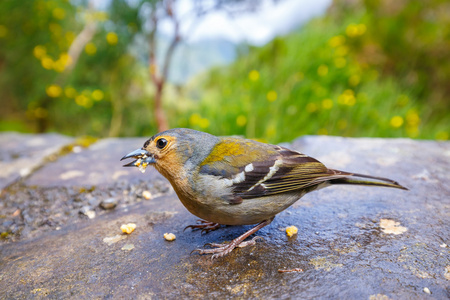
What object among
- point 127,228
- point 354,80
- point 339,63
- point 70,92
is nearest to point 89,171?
point 127,228

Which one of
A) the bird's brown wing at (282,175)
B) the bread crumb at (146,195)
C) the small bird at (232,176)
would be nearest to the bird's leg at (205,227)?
the small bird at (232,176)

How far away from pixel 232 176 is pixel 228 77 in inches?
217

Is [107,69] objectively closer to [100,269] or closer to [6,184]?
[6,184]

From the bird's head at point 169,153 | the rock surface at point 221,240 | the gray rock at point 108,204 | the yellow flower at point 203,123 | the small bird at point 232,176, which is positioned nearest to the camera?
the rock surface at point 221,240

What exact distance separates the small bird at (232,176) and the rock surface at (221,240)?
8.4 inches

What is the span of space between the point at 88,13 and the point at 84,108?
184 cm

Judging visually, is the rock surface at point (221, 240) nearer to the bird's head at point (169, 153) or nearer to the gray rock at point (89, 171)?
the gray rock at point (89, 171)

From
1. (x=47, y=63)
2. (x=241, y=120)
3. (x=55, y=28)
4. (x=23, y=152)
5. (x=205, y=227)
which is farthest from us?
(x=55, y=28)

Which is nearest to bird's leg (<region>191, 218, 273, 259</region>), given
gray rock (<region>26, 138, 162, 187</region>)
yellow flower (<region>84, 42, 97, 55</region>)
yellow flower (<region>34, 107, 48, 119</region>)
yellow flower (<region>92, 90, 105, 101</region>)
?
gray rock (<region>26, 138, 162, 187</region>)

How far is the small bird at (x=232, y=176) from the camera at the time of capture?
2.01 m

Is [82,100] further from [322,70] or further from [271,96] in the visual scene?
[322,70]

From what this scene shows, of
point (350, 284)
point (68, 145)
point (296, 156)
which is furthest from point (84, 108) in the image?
point (350, 284)

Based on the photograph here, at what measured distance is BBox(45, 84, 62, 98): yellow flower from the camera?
20.6 ft

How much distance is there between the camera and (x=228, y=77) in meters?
7.33
